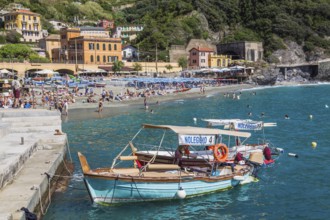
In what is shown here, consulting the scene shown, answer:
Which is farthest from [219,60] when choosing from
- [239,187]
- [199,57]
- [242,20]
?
[239,187]

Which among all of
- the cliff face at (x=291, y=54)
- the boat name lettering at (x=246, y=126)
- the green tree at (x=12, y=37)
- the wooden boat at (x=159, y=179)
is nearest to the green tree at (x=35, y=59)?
the green tree at (x=12, y=37)

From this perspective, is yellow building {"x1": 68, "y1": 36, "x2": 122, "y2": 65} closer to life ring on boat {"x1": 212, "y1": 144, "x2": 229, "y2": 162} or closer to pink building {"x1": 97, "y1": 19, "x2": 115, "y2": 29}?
pink building {"x1": 97, "y1": 19, "x2": 115, "y2": 29}

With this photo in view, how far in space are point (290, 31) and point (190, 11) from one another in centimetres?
3055

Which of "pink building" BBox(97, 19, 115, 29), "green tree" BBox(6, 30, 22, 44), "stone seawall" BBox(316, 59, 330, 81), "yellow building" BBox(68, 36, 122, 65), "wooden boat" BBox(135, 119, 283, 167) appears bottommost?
"wooden boat" BBox(135, 119, 283, 167)

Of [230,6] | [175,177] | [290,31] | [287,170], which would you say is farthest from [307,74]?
[175,177]

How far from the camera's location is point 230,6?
129m

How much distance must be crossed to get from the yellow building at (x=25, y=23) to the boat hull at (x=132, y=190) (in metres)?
96.0

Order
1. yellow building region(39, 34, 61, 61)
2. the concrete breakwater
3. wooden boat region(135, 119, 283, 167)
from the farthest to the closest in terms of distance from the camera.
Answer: yellow building region(39, 34, 61, 61), wooden boat region(135, 119, 283, 167), the concrete breakwater

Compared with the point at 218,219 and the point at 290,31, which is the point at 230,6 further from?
the point at 218,219

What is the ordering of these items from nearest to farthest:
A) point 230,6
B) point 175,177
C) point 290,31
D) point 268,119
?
point 175,177
point 268,119
point 290,31
point 230,6

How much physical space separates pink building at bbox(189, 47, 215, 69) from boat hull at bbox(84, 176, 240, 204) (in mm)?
85300

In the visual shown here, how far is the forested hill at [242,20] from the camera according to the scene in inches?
4564

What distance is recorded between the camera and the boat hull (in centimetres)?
1502

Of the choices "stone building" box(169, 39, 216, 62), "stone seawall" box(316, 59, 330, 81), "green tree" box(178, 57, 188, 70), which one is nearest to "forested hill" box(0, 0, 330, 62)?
"stone building" box(169, 39, 216, 62)
